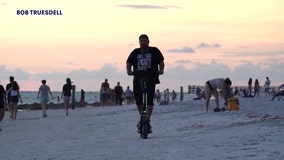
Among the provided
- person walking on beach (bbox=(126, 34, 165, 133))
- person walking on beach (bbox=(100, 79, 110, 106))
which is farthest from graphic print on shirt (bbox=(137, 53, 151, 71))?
person walking on beach (bbox=(100, 79, 110, 106))

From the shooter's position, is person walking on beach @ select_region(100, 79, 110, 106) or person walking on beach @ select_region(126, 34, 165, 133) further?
person walking on beach @ select_region(100, 79, 110, 106)

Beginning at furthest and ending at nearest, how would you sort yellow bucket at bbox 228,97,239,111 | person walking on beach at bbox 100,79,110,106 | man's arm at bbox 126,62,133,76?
person walking on beach at bbox 100,79,110,106 < yellow bucket at bbox 228,97,239,111 < man's arm at bbox 126,62,133,76

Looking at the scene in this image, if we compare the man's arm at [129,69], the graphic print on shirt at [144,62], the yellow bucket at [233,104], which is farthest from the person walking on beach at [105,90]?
the graphic print on shirt at [144,62]

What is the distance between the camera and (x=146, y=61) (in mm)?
11469

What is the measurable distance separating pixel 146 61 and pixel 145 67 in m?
0.11

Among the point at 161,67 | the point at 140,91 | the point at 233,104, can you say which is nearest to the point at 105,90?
the point at 233,104

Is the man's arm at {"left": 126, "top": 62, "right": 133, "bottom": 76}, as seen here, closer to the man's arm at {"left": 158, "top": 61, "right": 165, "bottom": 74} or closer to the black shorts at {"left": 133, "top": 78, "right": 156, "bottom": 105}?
the black shorts at {"left": 133, "top": 78, "right": 156, "bottom": 105}

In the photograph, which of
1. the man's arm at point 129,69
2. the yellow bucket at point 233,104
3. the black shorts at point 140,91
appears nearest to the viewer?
the black shorts at point 140,91

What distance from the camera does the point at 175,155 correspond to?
8.71 metres

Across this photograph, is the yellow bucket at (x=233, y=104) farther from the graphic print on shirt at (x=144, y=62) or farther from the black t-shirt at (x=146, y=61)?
the graphic print on shirt at (x=144, y=62)

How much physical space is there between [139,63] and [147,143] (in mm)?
1549

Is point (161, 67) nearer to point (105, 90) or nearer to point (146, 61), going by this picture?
point (146, 61)

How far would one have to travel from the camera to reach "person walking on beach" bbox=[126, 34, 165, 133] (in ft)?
37.5

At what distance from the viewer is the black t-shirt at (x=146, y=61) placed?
1145 cm
